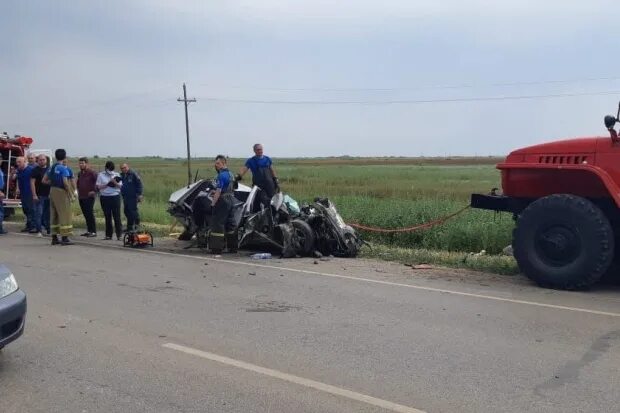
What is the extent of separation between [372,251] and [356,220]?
278 cm

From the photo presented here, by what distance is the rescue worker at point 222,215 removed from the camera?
38.8ft

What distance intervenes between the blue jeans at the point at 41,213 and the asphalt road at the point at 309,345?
6.55 metres

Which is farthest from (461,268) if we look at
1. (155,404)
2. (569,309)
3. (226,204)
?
(155,404)

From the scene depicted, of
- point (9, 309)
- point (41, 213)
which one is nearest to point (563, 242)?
point (9, 309)

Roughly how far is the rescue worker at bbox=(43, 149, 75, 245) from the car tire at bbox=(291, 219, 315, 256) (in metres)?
4.88

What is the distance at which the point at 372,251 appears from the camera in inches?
475

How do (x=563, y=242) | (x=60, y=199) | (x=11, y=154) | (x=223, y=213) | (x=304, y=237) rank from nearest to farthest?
1. (x=563, y=242)
2. (x=304, y=237)
3. (x=223, y=213)
4. (x=60, y=199)
5. (x=11, y=154)

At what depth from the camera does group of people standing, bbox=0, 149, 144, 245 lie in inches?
521

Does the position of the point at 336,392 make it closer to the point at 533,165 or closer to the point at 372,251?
the point at 533,165

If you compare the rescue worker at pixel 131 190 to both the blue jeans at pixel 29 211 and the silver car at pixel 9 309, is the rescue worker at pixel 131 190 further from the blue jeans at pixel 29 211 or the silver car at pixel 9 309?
the silver car at pixel 9 309

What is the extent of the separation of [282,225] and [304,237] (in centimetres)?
44

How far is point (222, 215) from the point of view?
467 inches

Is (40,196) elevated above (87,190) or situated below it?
below

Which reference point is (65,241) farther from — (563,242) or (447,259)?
(563,242)
